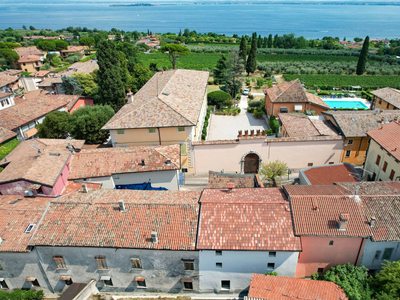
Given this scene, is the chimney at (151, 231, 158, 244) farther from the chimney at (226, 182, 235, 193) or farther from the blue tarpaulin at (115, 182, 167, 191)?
the blue tarpaulin at (115, 182, 167, 191)

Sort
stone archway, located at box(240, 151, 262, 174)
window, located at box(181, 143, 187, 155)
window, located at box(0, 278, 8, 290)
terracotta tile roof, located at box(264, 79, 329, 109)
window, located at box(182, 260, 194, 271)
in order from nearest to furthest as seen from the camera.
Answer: window, located at box(182, 260, 194, 271)
window, located at box(0, 278, 8, 290)
window, located at box(181, 143, 187, 155)
stone archway, located at box(240, 151, 262, 174)
terracotta tile roof, located at box(264, 79, 329, 109)

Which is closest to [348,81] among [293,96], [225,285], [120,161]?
[293,96]

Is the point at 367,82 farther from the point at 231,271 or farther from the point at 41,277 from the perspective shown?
the point at 41,277

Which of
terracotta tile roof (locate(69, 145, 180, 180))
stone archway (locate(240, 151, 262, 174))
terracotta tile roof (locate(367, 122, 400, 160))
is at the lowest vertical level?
stone archway (locate(240, 151, 262, 174))

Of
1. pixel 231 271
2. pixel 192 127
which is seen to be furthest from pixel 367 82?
pixel 231 271

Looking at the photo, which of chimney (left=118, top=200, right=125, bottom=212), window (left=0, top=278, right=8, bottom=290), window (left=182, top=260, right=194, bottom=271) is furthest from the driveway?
window (left=0, top=278, right=8, bottom=290)

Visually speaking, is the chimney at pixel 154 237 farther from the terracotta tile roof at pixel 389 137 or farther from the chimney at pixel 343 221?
the terracotta tile roof at pixel 389 137

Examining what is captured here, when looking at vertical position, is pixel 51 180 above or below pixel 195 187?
above
